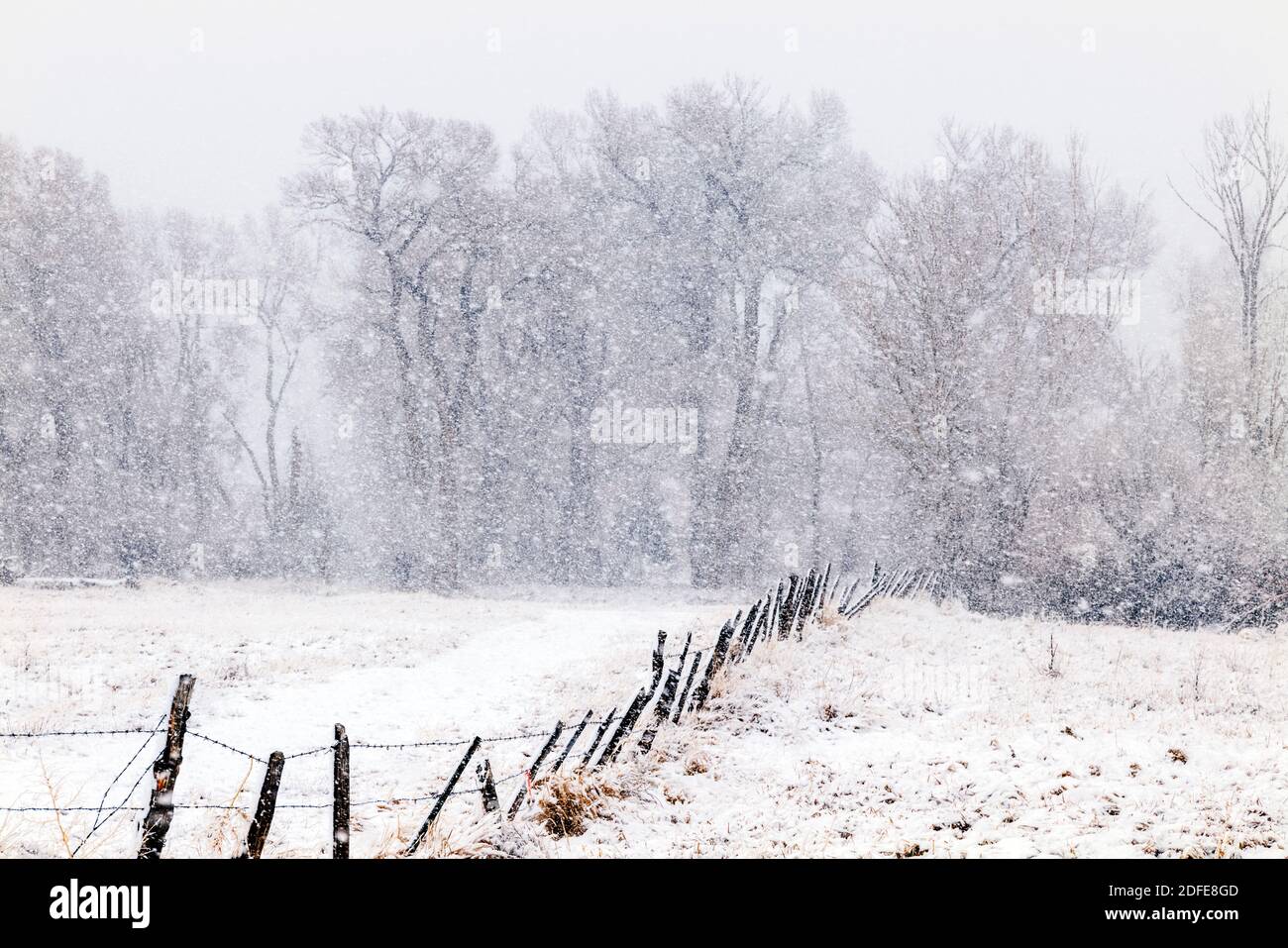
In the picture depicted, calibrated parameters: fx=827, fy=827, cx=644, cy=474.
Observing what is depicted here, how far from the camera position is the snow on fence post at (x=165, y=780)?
412 centimetres

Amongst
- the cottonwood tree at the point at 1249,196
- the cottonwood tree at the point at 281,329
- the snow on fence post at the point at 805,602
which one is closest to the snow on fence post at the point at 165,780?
the snow on fence post at the point at 805,602

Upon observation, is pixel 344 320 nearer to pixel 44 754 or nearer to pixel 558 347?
pixel 558 347

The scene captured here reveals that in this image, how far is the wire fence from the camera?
14.5ft

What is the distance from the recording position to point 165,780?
4.25 meters

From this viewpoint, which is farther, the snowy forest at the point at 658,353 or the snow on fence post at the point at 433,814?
the snowy forest at the point at 658,353

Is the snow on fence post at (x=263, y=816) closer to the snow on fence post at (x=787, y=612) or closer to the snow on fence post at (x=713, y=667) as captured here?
the snow on fence post at (x=713, y=667)

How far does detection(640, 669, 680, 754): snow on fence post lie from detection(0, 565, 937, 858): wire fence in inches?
0.4

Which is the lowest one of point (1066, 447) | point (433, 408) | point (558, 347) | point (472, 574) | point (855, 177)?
point (472, 574)

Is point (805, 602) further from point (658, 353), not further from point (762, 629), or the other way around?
point (658, 353)

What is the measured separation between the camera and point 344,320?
107ft

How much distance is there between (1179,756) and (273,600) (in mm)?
23423

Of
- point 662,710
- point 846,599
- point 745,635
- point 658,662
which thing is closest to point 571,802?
point 662,710

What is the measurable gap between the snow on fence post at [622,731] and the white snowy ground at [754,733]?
174 millimetres
